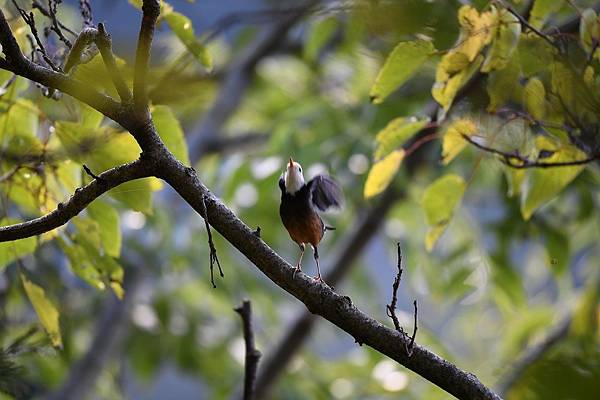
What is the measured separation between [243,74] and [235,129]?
64 centimetres

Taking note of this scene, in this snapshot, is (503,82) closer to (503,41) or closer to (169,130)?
(503,41)

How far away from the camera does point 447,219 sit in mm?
1467

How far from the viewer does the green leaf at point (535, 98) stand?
4.46 ft

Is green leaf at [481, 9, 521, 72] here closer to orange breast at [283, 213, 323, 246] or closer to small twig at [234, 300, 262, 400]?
orange breast at [283, 213, 323, 246]

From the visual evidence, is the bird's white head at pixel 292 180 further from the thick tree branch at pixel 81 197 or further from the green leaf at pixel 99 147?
the thick tree branch at pixel 81 197

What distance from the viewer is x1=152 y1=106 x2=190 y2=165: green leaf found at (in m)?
1.31

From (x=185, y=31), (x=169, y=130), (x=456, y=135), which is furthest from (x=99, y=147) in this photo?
(x=456, y=135)

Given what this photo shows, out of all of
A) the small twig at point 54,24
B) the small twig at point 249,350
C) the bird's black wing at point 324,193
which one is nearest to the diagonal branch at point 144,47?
the small twig at point 54,24

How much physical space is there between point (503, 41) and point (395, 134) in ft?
0.83

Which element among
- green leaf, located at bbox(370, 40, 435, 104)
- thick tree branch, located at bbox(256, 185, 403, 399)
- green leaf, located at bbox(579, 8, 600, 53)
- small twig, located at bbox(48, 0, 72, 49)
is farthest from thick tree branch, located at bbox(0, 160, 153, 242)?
thick tree branch, located at bbox(256, 185, 403, 399)

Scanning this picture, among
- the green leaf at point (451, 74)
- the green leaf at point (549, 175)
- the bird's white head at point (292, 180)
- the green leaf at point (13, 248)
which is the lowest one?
the green leaf at point (549, 175)

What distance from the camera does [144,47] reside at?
929 mm

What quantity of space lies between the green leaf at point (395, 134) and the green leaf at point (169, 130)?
34cm

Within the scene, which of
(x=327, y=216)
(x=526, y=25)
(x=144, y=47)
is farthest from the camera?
(x=327, y=216)
